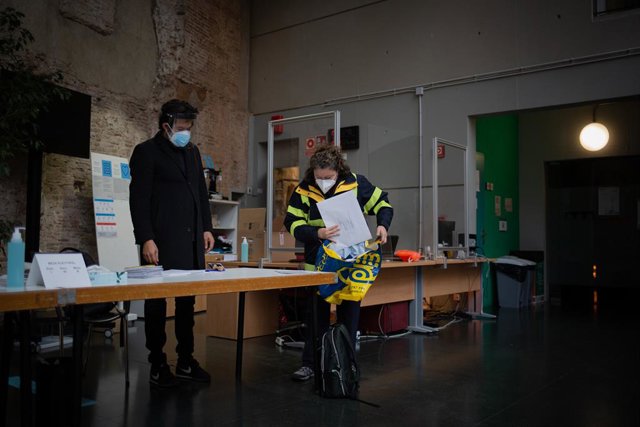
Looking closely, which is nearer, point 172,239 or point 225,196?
point 172,239

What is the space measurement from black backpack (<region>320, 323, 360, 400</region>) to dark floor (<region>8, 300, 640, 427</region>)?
88mm

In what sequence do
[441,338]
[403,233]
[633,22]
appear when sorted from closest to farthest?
[441,338] → [633,22] → [403,233]

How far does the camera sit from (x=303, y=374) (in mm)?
3207

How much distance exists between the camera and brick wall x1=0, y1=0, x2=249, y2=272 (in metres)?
5.76

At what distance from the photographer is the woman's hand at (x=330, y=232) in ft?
9.39

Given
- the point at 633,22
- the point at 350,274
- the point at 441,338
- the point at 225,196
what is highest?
the point at 633,22

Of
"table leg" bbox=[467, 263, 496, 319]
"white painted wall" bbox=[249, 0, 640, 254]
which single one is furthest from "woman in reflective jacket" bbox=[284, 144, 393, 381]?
"table leg" bbox=[467, 263, 496, 319]

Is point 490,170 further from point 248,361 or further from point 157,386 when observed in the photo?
point 157,386

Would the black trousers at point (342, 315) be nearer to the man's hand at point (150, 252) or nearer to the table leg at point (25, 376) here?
the man's hand at point (150, 252)

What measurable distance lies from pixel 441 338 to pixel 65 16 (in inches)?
200

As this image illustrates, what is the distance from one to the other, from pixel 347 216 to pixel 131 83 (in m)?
4.81

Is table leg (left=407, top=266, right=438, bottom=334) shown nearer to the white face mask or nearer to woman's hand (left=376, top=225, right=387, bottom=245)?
woman's hand (left=376, top=225, right=387, bottom=245)

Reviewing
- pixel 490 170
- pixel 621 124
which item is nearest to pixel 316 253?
pixel 490 170

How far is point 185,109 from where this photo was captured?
117 inches
